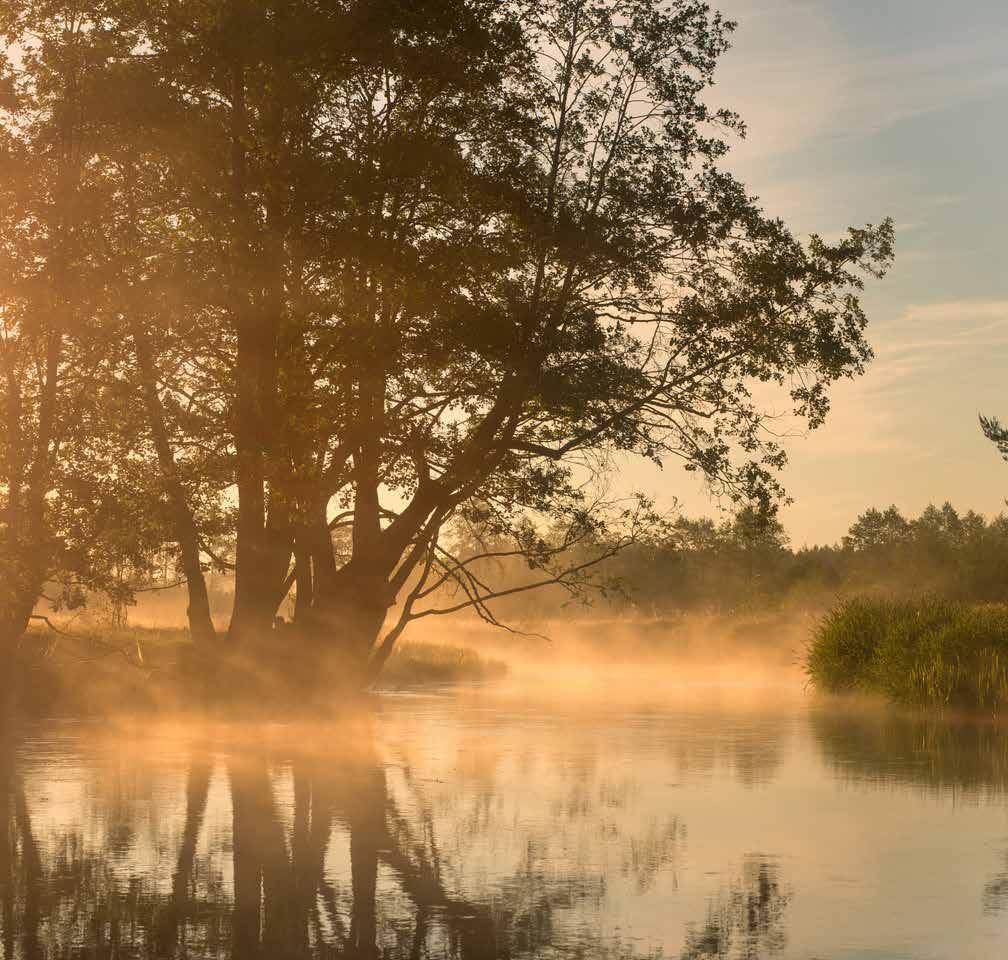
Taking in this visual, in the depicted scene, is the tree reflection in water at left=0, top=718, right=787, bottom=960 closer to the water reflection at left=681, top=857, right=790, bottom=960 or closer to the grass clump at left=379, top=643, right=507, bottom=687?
the water reflection at left=681, top=857, right=790, bottom=960

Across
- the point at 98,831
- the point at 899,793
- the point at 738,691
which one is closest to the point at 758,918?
the point at 98,831

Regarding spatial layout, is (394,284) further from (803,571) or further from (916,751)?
(803,571)

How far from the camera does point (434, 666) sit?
167ft

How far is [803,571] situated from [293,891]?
96.1m

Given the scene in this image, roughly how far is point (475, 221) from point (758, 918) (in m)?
21.5

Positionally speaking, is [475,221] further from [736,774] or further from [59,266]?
[736,774]

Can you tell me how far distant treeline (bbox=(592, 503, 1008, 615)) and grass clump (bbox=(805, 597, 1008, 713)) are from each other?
27.9 m

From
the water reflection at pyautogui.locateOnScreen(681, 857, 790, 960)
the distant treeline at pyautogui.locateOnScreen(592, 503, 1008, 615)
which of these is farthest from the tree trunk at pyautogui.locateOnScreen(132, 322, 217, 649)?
the distant treeline at pyautogui.locateOnScreen(592, 503, 1008, 615)

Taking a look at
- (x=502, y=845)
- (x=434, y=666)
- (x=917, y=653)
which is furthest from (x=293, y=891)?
(x=434, y=666)

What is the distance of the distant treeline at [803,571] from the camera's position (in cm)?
7606

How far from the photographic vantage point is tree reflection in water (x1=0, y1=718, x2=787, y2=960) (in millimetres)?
9508

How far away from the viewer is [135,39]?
96.6 ft

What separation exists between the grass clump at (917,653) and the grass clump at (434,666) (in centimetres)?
1252

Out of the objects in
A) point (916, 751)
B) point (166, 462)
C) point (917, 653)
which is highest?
point (166, 462)
